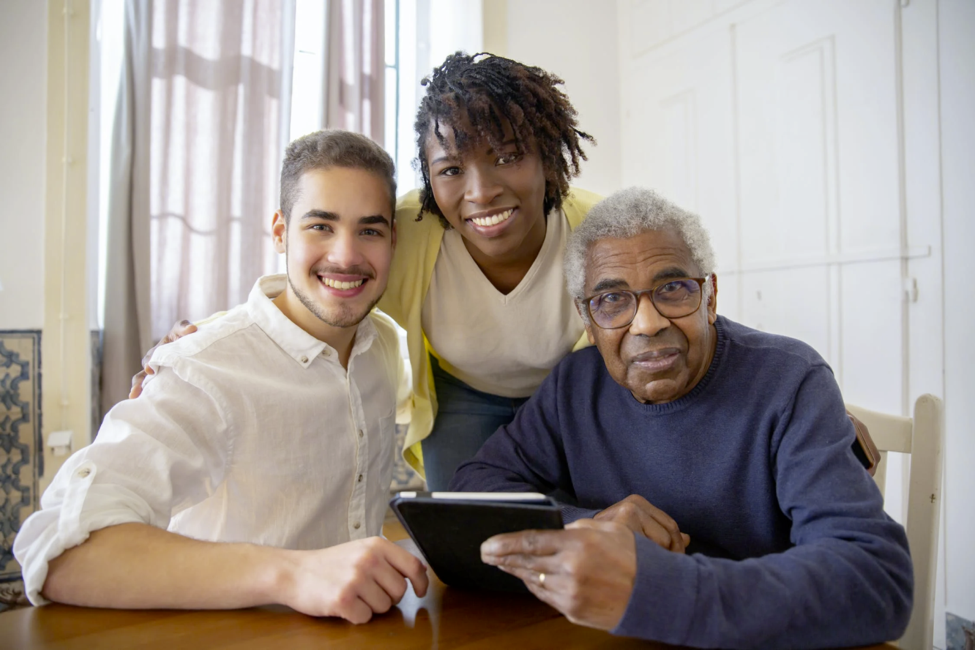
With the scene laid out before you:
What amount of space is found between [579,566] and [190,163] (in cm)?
310

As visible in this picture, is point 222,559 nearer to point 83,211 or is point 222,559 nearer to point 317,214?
point 317,214

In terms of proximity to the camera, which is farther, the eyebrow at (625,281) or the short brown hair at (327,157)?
the short brown hair at (327,157)

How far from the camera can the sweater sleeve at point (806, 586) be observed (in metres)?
0.81

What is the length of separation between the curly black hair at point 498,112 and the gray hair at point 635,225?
0.32 m

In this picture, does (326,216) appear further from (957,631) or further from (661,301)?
(957,631)

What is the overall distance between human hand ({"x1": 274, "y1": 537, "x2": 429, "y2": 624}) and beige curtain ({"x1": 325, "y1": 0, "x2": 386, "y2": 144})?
9.74 ft

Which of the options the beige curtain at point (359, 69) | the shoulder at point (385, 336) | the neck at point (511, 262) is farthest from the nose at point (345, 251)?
the beige curtain at point (359, 69)

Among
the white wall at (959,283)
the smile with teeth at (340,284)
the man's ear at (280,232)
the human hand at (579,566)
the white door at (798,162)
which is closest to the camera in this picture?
the human hand at (579,566)

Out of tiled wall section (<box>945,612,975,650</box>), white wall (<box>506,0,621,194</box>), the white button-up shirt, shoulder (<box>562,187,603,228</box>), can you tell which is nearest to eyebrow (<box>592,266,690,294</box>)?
shoulder (<box>562,187,603,228</box>)

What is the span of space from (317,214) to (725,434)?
0.97 m

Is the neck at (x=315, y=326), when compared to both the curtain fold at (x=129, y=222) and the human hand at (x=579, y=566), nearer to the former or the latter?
the human hand at (x=579, y=566)

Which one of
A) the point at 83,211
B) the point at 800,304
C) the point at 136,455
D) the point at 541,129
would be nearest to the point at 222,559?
the point at 136,455

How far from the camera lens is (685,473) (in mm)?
1299

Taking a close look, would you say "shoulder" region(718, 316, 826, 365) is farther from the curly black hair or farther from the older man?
the curly black hair
